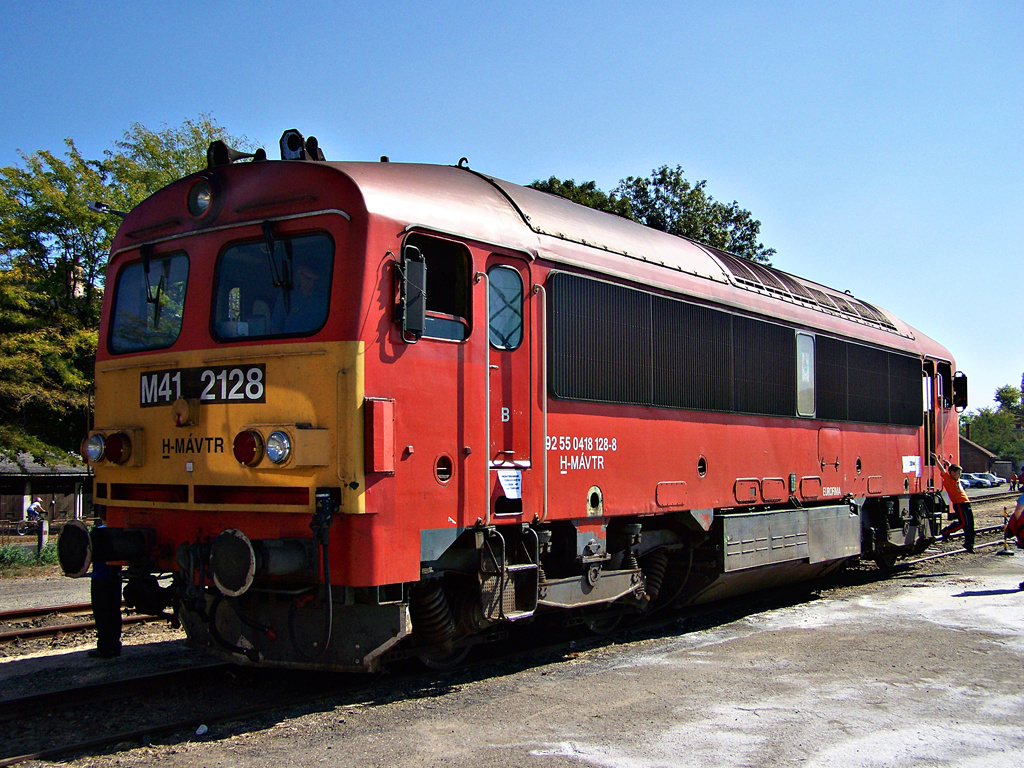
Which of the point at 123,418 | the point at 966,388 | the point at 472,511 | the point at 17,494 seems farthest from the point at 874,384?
the point at 17,494

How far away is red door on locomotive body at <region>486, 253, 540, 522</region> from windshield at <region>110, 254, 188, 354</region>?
2354mm

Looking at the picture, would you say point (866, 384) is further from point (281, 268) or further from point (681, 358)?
point (281, 268)

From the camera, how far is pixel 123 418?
6.95 meters

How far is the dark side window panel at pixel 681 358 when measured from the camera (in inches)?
299

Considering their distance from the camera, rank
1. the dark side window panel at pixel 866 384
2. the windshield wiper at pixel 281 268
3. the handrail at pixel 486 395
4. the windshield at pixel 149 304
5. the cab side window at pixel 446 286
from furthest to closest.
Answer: the dark side window panel at pixel 866 384 → the windshield at pixel 149 304 → the handrail at pixel 486 395 → the cab side window at pixel 446 286 → the windshield wiper at pixel 281 268

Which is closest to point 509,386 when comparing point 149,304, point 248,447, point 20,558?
point 248,447

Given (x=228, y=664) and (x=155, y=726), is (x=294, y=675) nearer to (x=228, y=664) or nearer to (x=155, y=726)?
(x=228, y=664)

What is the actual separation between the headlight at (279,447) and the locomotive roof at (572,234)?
1636mm

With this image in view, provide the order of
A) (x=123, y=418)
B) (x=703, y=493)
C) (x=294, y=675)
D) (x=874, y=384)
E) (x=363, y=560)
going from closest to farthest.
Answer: (x=363, y=560), (x=123, y=418), (x=294, y=675), (x=703, y=493), (x=874, y=384)

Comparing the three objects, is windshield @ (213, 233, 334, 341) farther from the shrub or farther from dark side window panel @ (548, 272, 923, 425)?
the shrub

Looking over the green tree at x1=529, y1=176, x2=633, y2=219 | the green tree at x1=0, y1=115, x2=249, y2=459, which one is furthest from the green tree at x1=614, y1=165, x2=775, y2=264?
the green tree at x1=0, y1=115, x2=249, y2=459

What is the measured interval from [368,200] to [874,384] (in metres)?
9.19

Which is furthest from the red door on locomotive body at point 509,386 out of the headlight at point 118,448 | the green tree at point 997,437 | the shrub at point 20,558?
the green tree at point 997,437

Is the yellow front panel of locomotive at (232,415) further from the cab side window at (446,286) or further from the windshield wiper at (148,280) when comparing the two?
the cab side window at (446,286)
